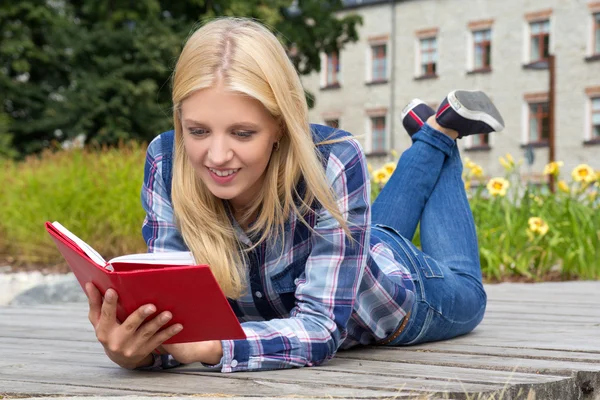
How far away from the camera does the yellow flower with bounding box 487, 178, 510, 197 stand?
586 cm

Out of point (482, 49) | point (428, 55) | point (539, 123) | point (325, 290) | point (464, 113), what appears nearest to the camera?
point (325, 290)

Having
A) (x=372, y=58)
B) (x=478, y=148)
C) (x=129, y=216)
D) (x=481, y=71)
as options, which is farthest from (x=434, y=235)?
(x=372, y=58)

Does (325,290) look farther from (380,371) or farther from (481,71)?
(481,71)

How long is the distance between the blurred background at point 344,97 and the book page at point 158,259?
0.65 meters

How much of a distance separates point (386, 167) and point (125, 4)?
15.4m

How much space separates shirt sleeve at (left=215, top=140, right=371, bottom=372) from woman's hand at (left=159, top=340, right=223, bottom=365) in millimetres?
26

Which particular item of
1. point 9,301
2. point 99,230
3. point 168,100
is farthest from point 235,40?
point 168,100

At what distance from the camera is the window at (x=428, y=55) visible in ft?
107

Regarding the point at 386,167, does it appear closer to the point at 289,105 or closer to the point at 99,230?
the point at 99,230

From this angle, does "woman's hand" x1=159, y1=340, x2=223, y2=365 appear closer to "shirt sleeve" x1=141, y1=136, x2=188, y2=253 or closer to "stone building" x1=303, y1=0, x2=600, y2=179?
"shirt sleeve" x1=141, y1=136, x2=188, y2=253

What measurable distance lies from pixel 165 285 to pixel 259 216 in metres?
0.44

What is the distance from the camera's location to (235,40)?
6.75ft

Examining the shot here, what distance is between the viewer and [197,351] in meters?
2.05

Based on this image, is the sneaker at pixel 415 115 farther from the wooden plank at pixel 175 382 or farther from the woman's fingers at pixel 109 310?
the woman's fingers at pixel 109 310
